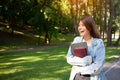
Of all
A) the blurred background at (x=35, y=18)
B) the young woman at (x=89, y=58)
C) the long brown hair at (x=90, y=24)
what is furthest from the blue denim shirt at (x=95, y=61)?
the blurred background at (x=35, y=18)

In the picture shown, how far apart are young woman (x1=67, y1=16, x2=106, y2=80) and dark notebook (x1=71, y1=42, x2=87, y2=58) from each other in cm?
5

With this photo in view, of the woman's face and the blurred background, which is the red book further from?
the blurred background

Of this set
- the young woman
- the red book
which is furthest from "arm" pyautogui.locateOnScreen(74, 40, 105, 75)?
A: the red book

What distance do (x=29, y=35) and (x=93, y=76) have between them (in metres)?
41.5

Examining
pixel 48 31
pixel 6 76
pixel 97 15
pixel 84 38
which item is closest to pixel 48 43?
pixel 48 31

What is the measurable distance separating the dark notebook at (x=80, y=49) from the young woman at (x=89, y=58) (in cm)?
5

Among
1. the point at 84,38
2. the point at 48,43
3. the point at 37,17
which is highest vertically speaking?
the point at 84,38

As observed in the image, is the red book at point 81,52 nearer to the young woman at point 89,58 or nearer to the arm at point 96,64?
the young woman at point 89,58

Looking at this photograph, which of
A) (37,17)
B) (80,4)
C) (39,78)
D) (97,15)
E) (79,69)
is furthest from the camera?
(97,15)

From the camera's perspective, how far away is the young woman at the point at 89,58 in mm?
4867

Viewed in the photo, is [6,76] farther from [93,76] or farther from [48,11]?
[48,11]

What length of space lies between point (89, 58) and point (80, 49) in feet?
0.58

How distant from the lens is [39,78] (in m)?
12.9

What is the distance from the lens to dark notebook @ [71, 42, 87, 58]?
489 centimetres
